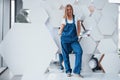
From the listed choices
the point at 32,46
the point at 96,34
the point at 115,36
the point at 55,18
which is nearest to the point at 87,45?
the point at 96,34

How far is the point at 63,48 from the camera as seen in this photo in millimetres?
3949

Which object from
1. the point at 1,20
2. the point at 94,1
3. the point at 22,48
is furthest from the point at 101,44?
the point at 1,20

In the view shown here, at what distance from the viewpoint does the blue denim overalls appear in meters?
3.84

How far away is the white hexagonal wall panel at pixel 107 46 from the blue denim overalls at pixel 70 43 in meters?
0.66

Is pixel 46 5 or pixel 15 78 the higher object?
pixel 46 5

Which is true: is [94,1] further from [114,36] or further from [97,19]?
[114,36]

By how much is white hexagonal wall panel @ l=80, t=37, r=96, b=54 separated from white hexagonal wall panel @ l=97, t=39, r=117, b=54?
130 mm

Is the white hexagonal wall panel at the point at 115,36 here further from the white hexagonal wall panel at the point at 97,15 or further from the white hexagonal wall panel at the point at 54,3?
the white hexagonal wall panel at the point at 54,3

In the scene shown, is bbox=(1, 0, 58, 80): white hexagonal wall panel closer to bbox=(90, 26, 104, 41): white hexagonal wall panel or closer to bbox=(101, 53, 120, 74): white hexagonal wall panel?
bbox=(90, 26, 104, 41): white hexagonal wall panel

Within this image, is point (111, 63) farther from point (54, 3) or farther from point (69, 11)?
point (54, 3)

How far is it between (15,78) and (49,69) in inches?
27.8

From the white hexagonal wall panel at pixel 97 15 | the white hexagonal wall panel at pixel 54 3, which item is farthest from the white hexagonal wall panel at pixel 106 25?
the white hexagonal wall panel at pixel 54 3

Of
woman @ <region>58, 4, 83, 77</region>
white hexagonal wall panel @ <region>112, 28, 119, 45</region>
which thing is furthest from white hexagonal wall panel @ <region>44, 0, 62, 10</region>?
white hexagonal wall panel @ <region>112, 28, 119, 45</region>

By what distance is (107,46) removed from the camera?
443 cm
